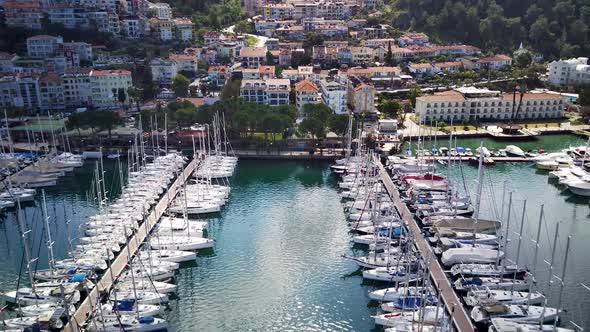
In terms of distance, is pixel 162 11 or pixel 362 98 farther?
pixel 162 11

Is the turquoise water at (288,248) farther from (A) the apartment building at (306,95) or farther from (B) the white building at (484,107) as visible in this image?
(A) the apartment building at (306,95)

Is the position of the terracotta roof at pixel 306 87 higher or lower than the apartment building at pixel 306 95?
higher

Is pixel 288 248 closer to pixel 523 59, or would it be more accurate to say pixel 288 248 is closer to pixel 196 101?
pixel 196 101

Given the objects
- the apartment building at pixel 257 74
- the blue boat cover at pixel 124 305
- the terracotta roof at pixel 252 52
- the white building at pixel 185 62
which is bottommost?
the blue boat cover at pixel 124 305

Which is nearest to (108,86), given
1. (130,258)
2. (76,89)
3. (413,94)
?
(76,89)

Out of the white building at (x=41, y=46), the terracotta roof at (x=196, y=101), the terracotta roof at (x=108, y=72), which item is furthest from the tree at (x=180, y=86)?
the white building at (x=41, y=46)

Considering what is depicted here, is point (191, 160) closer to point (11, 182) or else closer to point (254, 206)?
point (254, 206)
